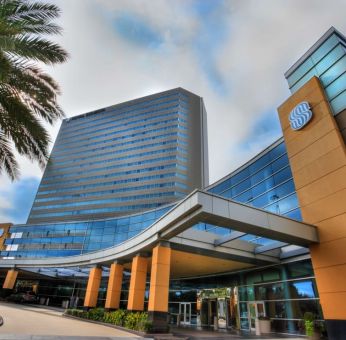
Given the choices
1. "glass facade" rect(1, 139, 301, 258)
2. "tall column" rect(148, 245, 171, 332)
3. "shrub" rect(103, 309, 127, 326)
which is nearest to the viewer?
"tall column" rect(148, 245, 171, 332)

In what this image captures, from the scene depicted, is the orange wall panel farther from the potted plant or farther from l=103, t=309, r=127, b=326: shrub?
the potted plant

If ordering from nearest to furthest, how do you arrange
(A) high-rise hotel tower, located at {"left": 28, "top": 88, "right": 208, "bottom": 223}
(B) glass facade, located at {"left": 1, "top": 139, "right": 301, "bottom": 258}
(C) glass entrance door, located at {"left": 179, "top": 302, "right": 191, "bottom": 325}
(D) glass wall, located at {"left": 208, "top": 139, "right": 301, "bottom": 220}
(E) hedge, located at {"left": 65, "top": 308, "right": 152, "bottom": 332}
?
(E) hedge, located at {"left": 65, "top": 308, "right": 152, "bottom": 332} < (D) glass wall, located at {"left": 208, "top": 139, "right": 301, "bottom": 220} < (B) glass facade, located at {"left": 1, "top": 139, "right": 301, "bottom": 258} < (C) glass entrance door, located at {"left": 179, "top": 302, "right": 191, "bottom": 325} < (A) high-rise hotel tower, located at {"left": 28, "top": 88, "right": 208, "bottom": 223}

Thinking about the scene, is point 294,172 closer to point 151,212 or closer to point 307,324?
point 307,324

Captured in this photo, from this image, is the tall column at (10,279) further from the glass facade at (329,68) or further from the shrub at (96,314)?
the glass facade at (329,68)

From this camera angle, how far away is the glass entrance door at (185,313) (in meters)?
25.3

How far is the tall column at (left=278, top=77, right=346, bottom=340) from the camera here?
1250 cm

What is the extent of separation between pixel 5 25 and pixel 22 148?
15.2 ft

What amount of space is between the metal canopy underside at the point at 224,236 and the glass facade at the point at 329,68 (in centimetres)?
779

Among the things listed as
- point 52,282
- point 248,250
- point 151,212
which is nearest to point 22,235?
point 52,282

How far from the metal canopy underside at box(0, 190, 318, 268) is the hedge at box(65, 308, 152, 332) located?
3993 mm

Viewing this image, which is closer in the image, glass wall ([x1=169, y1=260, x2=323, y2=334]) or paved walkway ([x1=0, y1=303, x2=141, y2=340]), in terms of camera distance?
paved walkway ([x1=0, y1=303, x2=141, y2=340])

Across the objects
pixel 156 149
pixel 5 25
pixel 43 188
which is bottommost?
pixel 5 25

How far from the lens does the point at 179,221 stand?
13.6 m

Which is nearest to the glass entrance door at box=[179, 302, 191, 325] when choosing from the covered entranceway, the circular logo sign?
the covered entranceway
